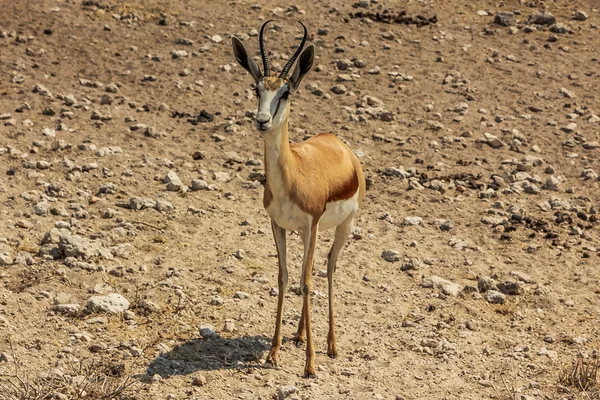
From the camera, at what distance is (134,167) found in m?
12.7

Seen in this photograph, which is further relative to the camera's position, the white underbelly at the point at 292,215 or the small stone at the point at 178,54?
the small stone at the point at 178,54

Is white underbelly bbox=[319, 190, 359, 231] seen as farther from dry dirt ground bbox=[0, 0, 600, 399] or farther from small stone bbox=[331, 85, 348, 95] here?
small stone bbox=[331, 85, 348, 95]

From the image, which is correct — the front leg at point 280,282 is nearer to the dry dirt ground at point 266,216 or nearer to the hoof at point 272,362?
the hoof at point 272,362

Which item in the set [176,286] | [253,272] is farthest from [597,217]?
[176,286]

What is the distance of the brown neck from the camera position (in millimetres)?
8219

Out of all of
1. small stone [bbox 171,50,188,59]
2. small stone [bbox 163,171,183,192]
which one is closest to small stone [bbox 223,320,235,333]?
small stone [bbox 163,171,183,192]

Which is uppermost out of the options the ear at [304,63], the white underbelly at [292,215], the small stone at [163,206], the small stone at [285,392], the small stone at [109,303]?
the ear at [304,63]

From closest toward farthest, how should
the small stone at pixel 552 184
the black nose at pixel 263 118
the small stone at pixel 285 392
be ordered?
the black nose at pixel 263 118 < the small stone at pixel 285 392 < the small stone at pixel 552 184

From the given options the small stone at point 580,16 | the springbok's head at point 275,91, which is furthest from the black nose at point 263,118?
the small stone at point 580,16

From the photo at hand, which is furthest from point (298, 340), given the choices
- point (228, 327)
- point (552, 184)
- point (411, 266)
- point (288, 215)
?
point (552, 184)

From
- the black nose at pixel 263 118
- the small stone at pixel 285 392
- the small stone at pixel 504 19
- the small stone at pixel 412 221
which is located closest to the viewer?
the black nose at pixel 263 118

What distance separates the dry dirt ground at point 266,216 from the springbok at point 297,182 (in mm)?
652

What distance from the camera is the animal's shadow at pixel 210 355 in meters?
8.28

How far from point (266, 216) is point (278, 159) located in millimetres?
3750
